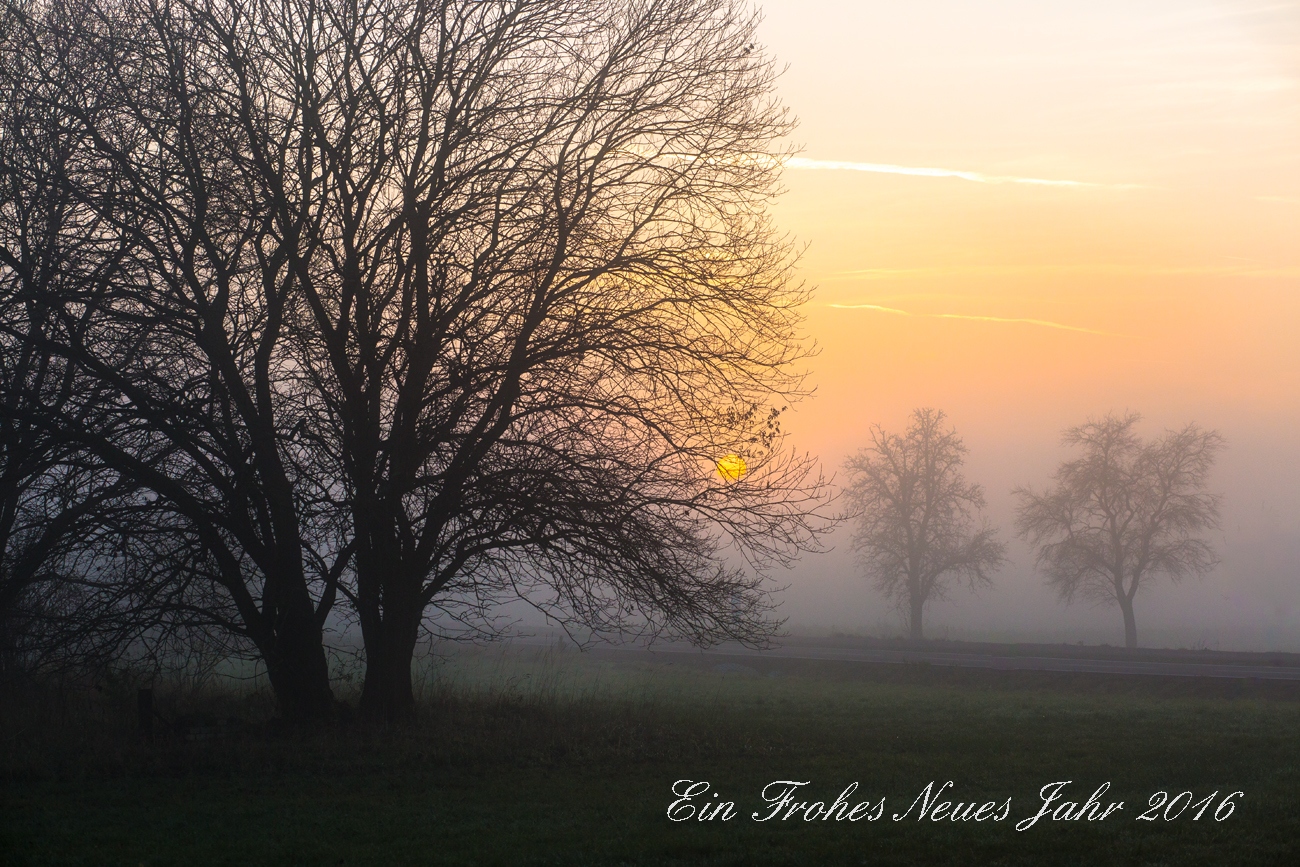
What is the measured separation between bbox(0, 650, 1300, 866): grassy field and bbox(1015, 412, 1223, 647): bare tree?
27.1 m

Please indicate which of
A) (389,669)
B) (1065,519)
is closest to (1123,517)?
(1065,519)

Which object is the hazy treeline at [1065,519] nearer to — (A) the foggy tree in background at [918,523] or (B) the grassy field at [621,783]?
(A) the foggy tree in background at [918,523]

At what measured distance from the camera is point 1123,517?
4088cm

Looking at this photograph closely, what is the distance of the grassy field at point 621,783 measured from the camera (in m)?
6.80

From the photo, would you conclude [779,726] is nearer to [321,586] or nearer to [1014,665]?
[321,586]

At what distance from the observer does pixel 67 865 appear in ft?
21.1

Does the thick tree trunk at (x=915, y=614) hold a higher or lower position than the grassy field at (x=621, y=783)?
lower

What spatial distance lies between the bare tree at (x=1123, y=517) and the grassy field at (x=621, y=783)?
2708 cm

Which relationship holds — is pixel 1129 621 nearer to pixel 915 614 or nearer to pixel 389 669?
pixel 915 614

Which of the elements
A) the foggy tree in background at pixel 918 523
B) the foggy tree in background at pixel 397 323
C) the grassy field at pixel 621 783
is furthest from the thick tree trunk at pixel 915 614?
the foggy tree in background at pixel 397 323

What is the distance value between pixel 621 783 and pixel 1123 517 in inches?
1521

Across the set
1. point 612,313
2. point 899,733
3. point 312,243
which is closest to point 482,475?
point 612,313

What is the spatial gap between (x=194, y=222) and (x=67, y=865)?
7310mm

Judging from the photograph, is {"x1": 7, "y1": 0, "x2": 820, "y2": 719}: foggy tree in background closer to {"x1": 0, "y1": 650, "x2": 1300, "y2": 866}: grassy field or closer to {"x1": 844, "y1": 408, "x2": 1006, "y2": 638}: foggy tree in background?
{"x1": 0, "y1": 650, "x2": 1300, "y2": 866}: grassy field
